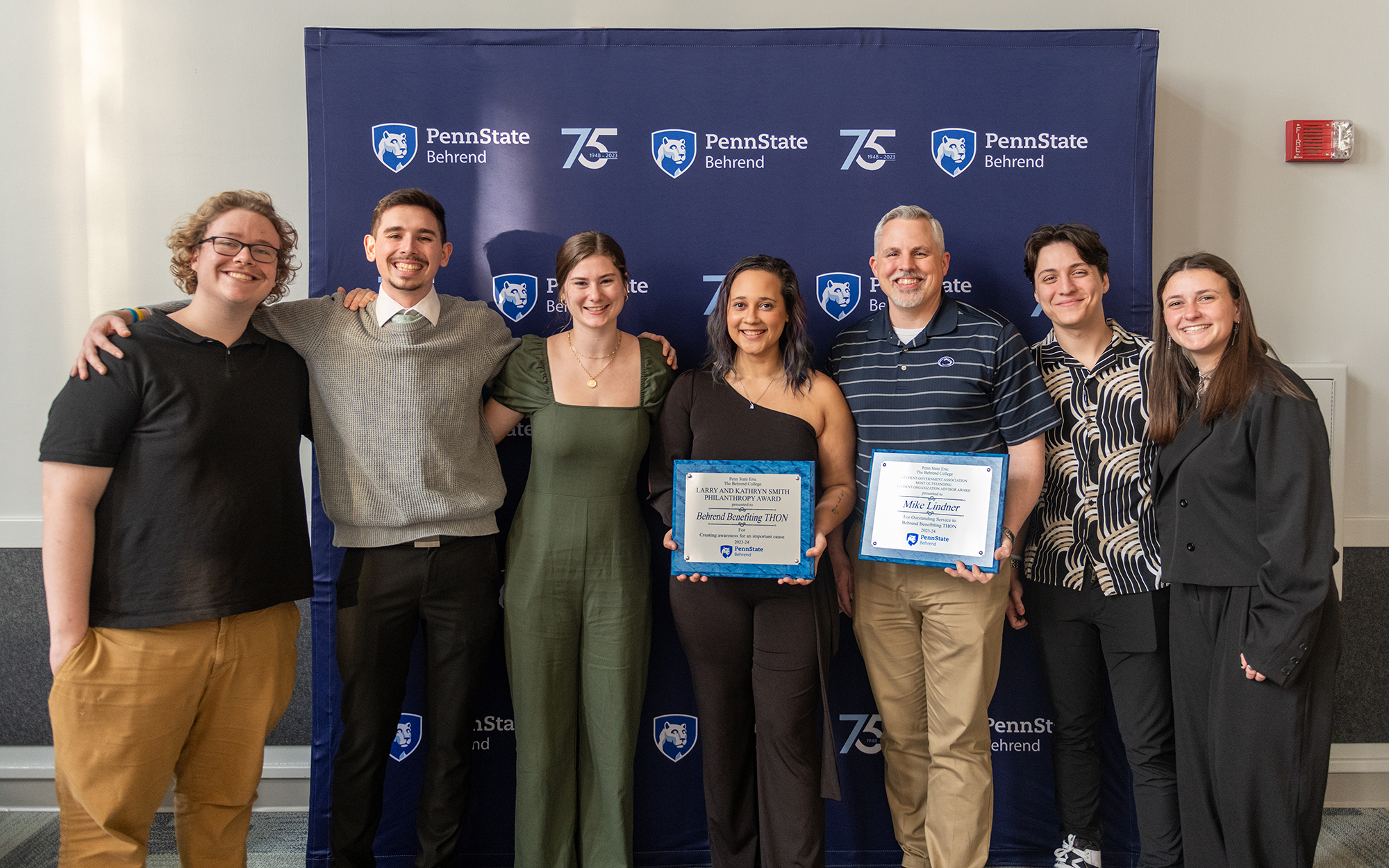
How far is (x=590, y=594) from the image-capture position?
2242 millimetres

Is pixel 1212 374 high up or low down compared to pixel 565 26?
down

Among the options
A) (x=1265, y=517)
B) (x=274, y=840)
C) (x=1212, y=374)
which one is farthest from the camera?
(x=274, y=840)

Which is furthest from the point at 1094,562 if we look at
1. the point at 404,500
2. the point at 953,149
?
the point at 404,500

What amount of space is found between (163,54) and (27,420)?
1.48m

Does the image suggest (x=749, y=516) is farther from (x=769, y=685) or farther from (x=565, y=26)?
(x=565, y=26)

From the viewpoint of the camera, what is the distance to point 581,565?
2225mm

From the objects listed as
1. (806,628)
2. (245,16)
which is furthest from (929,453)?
(245,16)

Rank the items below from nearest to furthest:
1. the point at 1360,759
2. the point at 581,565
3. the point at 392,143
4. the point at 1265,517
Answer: the point at 1265,517 → the point at 581,565 → the point at 392,143 → the point at 1360,759

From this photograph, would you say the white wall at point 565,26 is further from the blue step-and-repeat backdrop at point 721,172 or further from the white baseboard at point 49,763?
the white baseboard at point 49,763

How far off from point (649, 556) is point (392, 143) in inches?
66.4

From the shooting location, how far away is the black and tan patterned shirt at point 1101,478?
2.18 meters

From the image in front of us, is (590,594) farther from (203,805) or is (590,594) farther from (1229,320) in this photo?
(1229,320)

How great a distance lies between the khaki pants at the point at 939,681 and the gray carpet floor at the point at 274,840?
144 centimetres

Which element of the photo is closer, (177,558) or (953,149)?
(177,558)
